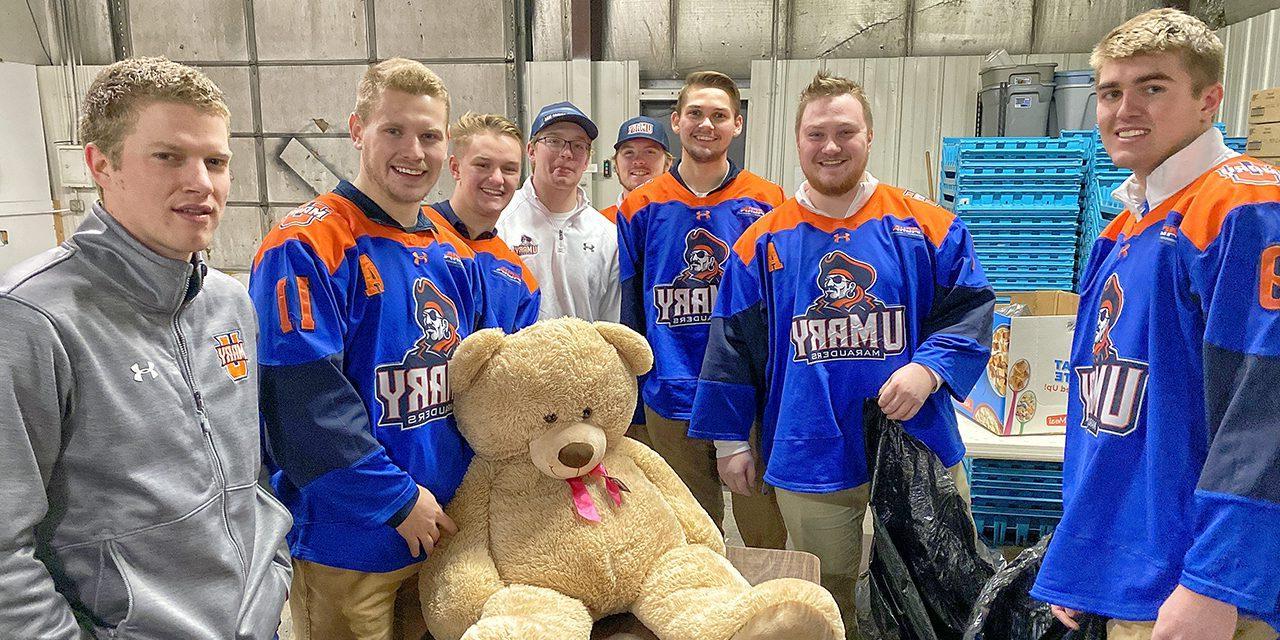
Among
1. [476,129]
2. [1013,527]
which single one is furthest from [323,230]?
[1013,527]

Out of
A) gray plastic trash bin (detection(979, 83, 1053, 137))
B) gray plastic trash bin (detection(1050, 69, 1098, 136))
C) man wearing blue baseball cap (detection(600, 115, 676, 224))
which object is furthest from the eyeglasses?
gray plastic trash bin (detection(979, 83, 1053, 137))

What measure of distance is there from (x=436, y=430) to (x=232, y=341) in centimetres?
46

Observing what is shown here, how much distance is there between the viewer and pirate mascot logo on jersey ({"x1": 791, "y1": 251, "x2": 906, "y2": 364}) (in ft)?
6.97

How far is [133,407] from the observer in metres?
1.15

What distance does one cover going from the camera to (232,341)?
1353mm

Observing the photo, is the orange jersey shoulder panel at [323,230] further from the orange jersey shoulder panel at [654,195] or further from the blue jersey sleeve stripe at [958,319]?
the blue jersey sleeve stripe at [958,319]

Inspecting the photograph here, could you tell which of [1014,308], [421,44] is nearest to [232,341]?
[1014,308]

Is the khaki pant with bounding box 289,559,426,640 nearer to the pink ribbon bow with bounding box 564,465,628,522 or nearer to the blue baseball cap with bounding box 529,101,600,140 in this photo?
the pink ribbon bow with bounding box 564,465,628,522

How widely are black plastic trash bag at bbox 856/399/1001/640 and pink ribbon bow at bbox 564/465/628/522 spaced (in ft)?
2.78

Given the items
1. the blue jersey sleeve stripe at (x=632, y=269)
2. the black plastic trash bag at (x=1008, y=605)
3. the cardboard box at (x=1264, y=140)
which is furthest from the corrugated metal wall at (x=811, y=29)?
the black plastic trash bag at (x=1008, y=605)

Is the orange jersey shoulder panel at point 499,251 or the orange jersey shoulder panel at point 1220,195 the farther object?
the orange jersey shoulder panel at point 499,251

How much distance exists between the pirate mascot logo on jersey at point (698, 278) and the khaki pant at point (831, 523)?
0.73 metres

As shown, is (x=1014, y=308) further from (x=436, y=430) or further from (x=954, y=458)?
(x=436, y=430)

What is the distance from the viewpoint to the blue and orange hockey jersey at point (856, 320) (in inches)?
83.7
